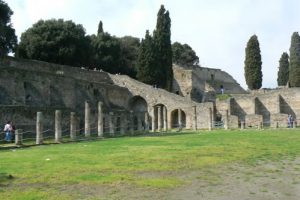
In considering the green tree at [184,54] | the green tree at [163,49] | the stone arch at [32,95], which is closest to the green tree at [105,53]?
the green tree at [163,49]

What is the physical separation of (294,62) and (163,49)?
56.2 feet

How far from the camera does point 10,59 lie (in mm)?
40125

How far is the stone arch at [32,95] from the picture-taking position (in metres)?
35.9

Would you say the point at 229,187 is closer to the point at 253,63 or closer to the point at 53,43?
the point at 53,43

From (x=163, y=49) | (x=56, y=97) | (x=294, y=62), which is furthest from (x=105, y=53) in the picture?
(x=294, y=62)

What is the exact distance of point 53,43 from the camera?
51.8m

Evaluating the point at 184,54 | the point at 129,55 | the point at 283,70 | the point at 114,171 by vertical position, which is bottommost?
the point at 114,171

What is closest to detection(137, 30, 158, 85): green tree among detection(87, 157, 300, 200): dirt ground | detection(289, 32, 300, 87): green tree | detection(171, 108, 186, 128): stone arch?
detection(171, 108, 186, 128): stone arch

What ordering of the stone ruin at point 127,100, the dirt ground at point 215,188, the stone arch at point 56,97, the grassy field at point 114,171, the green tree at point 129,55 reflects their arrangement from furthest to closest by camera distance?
the green tree at point 129,55 → the stone arch at point 56,97 → the stone ruin at point 127,100 → the grassy field at point 114,171 → the dirt ground at point 215,188

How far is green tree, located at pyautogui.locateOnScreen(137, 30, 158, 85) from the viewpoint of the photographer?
170ft

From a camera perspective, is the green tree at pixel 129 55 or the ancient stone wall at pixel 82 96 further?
the green tree at pixel 129 55

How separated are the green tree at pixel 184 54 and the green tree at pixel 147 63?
82.0 ft

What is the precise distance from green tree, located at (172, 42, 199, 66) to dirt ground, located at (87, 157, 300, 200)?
218 feet

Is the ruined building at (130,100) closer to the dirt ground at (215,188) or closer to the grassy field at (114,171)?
the grassy field at (114,171)
